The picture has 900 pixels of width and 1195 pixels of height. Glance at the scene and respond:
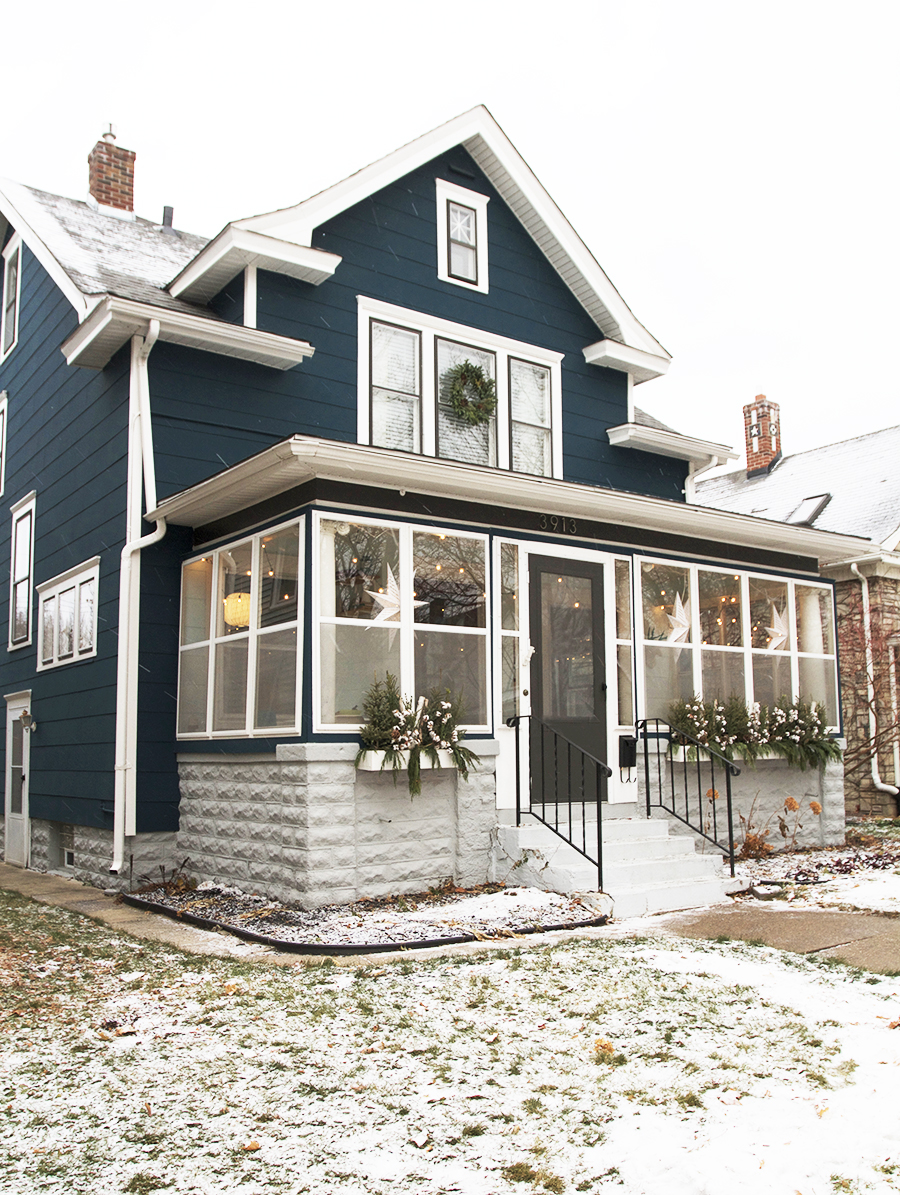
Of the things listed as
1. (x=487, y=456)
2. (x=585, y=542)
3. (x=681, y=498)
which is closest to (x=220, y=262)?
(x=487, y=456)

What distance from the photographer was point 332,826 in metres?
7.21

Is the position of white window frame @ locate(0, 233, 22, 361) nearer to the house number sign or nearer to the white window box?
the house number sign

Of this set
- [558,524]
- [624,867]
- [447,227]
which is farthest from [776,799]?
[447,227]

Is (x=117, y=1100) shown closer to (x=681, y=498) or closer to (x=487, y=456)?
(x=487, y=456)

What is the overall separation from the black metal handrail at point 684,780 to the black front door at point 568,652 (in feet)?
1.82

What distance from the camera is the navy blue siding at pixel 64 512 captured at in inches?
368

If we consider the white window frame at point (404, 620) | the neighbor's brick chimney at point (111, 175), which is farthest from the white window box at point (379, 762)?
the neighbor's brick chimney at point (111, 175)

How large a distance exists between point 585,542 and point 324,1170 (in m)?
6.77

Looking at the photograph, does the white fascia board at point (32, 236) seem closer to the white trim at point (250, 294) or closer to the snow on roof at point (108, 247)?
the snow on roof at point (108, 247)

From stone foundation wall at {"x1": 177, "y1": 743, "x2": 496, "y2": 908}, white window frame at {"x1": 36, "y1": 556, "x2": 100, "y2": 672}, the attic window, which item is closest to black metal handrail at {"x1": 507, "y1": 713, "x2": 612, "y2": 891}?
stone foundation wall at {"x1": 177, "y1": 743, "x2": 496, "y2": 908}

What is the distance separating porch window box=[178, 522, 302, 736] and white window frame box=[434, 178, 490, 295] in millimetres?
4495

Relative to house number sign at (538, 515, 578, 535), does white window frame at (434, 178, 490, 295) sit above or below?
above

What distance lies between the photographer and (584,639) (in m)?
9.14

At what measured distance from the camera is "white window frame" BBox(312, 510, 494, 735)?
7.36 m
